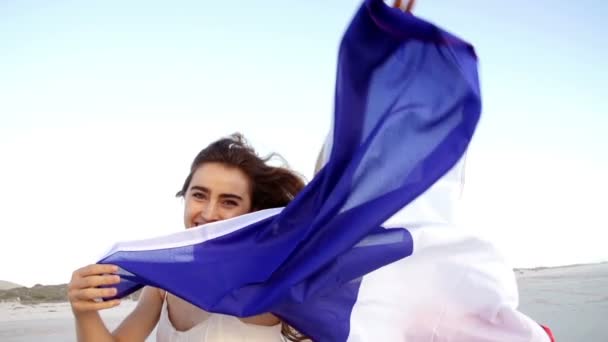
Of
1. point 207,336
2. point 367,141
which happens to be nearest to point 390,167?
point 367,141

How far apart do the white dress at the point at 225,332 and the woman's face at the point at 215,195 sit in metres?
0.51

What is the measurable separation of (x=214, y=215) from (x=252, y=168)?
1.58 feet

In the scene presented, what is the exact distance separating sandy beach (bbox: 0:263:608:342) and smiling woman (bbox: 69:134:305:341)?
3.56 meters

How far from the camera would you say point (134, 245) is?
2381 millimetres

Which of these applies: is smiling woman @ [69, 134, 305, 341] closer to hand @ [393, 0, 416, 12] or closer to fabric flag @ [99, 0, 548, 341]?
fabric flag @ [99, 0, 548, 341]

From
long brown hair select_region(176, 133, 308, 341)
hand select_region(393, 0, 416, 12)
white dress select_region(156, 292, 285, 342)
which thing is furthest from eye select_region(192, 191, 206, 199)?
hand select_region(393, 0, 416, 12)

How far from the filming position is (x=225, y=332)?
2.71m

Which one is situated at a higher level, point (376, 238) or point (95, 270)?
point (95, 270)

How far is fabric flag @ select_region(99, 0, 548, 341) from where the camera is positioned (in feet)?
5.67

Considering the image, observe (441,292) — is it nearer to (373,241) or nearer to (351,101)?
(373,241)

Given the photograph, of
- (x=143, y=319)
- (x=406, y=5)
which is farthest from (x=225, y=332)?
(x=406, y=5)

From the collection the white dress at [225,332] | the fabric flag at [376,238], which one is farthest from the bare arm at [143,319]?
the fabric flag at [376,238]

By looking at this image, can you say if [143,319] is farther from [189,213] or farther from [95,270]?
[95,270]

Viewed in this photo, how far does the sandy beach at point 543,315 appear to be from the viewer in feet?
19.8
